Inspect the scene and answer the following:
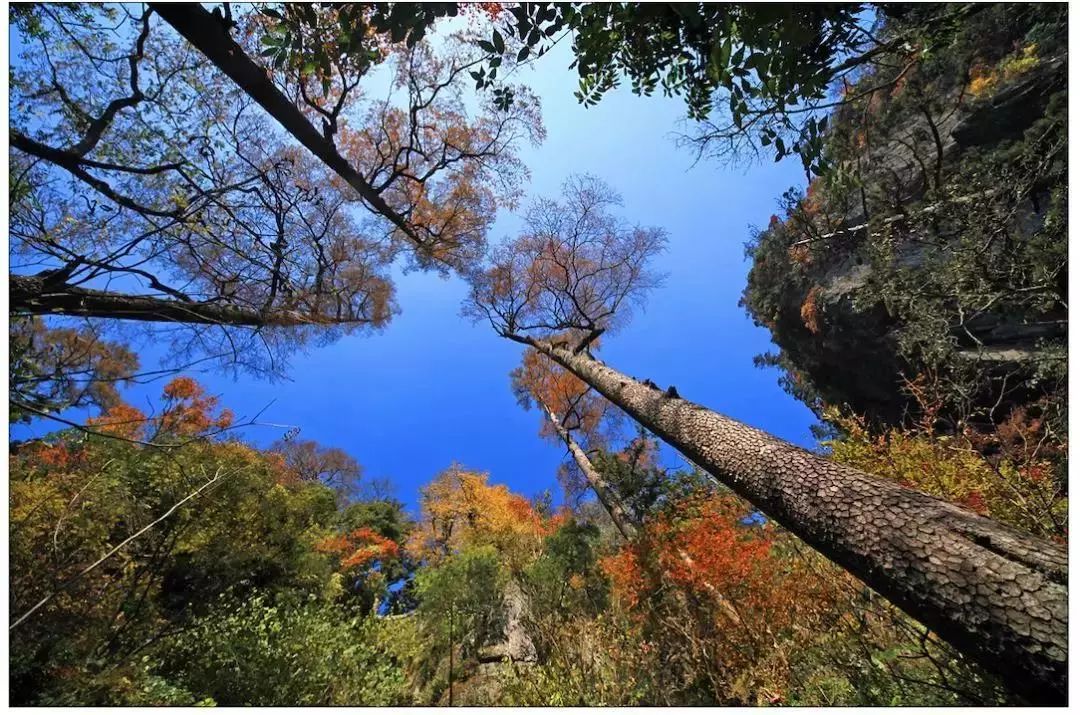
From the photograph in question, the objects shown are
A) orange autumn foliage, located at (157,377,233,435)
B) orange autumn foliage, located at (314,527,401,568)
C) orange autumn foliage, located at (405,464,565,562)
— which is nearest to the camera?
orange autumn foliage, located at (157,377,233,435)

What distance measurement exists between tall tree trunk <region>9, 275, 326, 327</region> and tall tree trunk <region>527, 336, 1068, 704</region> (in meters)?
3.49

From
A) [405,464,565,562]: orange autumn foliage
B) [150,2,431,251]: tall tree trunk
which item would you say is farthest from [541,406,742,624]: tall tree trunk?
[150,2,431,251]: tall tree trunk

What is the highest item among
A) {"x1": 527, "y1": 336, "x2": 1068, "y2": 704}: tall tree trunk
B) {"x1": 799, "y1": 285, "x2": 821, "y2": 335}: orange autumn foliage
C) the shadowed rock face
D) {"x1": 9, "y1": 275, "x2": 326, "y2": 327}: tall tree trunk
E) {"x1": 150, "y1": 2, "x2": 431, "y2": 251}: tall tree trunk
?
{"x1": 799, "y1": 285, "x2": 821, "y2": 335}: orange autumn foliage

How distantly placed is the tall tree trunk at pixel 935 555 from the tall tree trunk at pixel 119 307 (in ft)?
11.4

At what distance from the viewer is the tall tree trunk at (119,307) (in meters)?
2.20

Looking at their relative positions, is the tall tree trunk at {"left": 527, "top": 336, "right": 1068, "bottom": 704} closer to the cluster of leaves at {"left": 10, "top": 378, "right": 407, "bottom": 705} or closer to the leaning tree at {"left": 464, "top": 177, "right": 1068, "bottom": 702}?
the leaning tree at {"left": 464, "top": 177, "right": 1068, "bottom": 702}

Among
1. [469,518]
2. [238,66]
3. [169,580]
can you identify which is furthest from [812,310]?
[169,580]

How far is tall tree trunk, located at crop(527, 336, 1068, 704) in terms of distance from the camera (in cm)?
122

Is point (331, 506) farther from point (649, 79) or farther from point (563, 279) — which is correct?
point (649, 79)

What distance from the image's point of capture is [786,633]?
12.2 ft

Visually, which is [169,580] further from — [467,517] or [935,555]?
[935,555]

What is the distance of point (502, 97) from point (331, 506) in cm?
1101

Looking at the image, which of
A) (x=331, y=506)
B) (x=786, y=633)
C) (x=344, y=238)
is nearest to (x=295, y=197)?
(x=344, y=238)

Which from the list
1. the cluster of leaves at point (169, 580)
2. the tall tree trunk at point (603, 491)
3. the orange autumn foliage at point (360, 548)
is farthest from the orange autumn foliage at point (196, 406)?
the tall tree trunk at point (603, 491)
